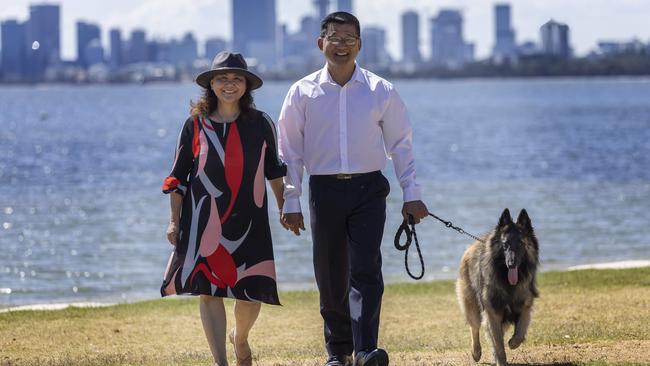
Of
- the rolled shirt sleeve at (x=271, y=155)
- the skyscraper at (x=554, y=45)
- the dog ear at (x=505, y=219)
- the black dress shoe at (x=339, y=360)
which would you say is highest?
the skyscraper at (x=554, y=45)

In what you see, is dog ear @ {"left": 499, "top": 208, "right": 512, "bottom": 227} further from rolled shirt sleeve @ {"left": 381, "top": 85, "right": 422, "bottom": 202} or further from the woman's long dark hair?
the woman's long dark hair

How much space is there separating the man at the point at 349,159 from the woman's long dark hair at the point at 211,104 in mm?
304

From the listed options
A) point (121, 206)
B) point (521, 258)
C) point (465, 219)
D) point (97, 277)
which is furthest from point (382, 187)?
point (121, 206)

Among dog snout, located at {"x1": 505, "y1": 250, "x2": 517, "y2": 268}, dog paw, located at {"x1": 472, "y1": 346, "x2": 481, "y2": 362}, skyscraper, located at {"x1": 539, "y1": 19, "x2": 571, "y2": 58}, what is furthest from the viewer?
skyscraper, located at {"x1": 539, "y1": 19, "x2": 571, "y2": 58}

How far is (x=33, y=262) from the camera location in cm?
2352

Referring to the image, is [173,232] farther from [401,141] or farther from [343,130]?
[401,141]

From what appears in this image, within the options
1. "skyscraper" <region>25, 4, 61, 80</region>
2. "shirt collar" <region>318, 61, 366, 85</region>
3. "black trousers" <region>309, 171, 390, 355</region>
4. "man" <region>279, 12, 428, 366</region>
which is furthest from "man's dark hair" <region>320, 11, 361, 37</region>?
"skyscraper" <region>25, 4, 61, 80</region>

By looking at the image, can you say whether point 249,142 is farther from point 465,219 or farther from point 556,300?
point 465,219

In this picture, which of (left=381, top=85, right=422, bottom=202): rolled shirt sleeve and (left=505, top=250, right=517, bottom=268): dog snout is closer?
(left=381, top=85, right=422, bottom=202): rolled shirt sleeve

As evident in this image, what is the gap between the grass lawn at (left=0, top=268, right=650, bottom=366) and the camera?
10219 mm

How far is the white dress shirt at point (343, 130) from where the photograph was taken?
8492 mm

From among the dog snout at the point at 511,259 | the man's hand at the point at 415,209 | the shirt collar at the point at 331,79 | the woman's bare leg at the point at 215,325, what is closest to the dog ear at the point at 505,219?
the dog snout at the point at 511,259

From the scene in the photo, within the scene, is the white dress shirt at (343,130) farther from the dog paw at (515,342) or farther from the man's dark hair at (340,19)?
the dog paw at (515,342)

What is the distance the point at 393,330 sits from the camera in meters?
13.1
